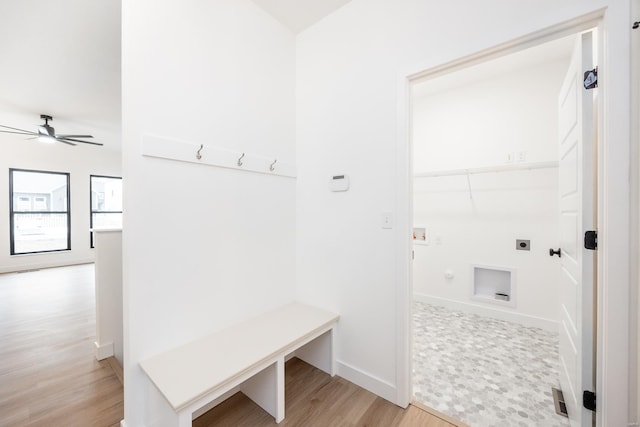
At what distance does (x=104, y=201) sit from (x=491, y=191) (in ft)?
26.3

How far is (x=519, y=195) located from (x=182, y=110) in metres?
3.14

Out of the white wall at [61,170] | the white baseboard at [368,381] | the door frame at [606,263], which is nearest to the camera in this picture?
the door frame at [606,263]

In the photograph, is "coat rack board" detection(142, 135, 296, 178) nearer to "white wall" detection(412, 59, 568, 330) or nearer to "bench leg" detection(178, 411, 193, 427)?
"bench leg" detection(178, 411, 193, 427)

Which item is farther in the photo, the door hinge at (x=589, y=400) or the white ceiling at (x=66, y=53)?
the white ceiling at (x=66, y=53)

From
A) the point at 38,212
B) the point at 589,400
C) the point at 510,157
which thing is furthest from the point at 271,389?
the point at 38,212

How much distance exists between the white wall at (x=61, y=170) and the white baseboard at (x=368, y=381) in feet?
22.6

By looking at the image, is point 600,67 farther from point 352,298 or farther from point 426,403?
point 426,403

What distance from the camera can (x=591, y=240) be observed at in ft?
3.67

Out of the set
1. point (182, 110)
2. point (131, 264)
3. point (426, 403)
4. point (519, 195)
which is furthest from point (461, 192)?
point (131, 264)

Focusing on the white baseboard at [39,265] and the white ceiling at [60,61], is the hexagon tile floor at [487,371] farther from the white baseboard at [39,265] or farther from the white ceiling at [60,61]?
the white baseboard at [39,265]

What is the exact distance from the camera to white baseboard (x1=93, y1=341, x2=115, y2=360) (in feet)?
6.81

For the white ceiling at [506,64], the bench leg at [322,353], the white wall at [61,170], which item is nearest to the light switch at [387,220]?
the bench leg at [322,353]

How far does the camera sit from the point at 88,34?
2.16 metres

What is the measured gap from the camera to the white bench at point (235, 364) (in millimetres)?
1136
